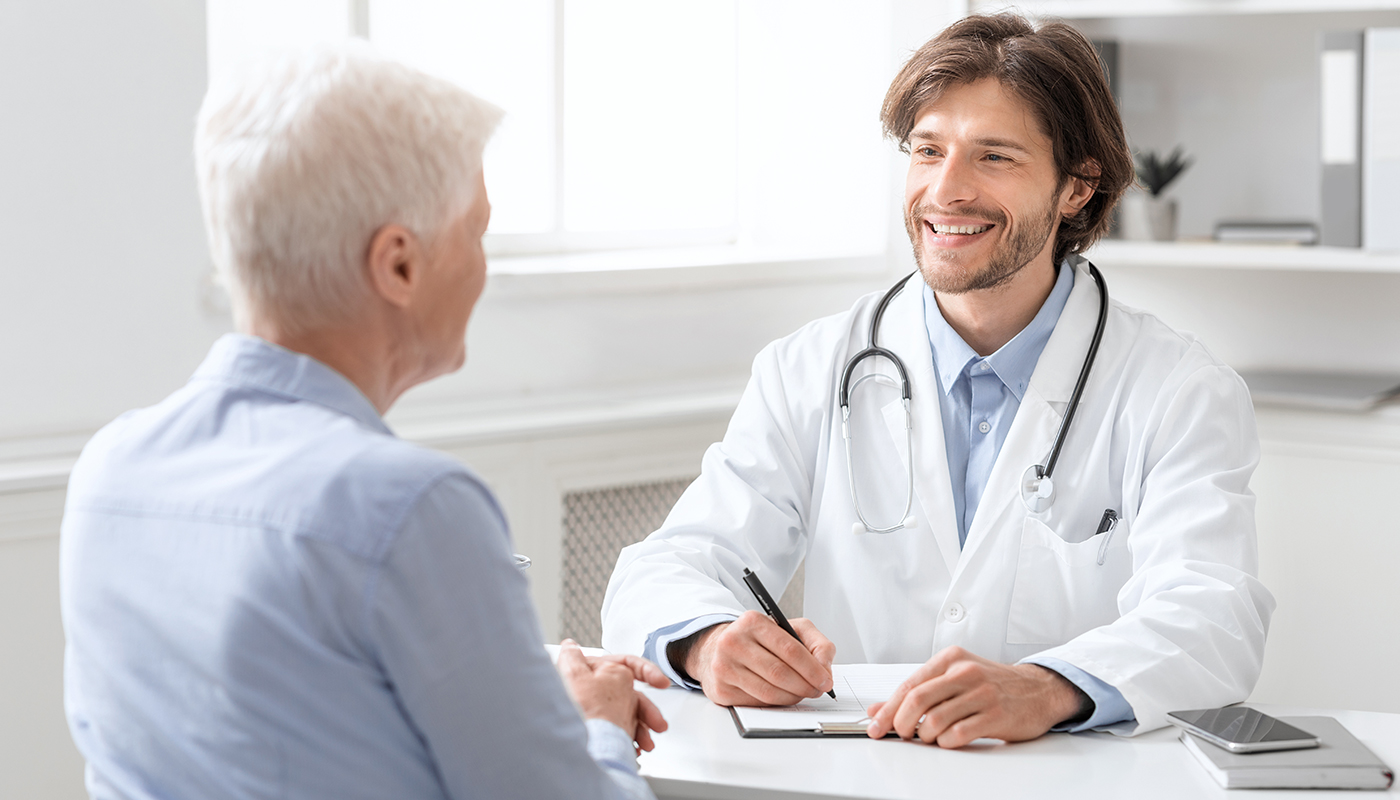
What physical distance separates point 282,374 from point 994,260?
1.12 meters

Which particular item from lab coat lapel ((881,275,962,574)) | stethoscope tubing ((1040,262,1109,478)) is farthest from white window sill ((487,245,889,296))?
stethoscope tubing ((1040,262,1109,478))

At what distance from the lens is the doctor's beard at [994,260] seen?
179cm

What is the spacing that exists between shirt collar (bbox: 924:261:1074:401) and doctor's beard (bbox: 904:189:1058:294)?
0.06 m

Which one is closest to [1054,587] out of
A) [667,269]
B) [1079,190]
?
[1079,190]

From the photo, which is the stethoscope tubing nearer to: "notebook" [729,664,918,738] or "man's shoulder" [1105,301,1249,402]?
"man's shoulder" [1105,301,1249,402]

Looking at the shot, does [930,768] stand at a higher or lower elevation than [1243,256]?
lower

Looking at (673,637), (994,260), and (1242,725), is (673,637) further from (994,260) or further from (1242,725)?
(994,260)

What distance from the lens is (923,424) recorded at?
5.72 feet

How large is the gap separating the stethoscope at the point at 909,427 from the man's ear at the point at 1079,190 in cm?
12

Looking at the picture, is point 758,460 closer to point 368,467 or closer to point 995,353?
point 995,353

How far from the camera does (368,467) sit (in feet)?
2.70

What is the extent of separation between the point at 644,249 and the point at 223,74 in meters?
2.20

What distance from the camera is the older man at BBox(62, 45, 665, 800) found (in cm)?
81

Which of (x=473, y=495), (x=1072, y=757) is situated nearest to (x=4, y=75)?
(x=473, y=495)
